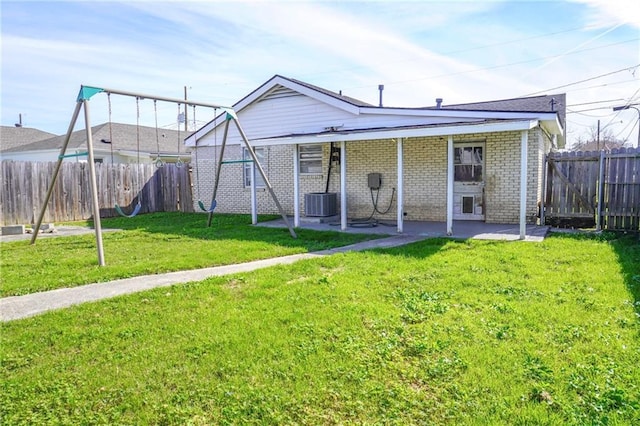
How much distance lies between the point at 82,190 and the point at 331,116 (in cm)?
862

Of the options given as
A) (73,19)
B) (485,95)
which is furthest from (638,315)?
(485,95)

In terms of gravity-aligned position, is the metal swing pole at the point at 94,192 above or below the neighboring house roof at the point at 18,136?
below

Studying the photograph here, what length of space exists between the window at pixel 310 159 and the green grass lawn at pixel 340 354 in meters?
8.12

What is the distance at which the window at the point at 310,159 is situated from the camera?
1310cm

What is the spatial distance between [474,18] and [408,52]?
16746mm

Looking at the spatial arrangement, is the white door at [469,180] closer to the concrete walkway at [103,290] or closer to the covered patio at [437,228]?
the covered patio at [437,228]

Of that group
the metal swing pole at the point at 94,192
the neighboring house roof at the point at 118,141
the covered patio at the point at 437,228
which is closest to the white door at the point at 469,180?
the covered patio at the point at 437,228

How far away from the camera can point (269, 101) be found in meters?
13.9

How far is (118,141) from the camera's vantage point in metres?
22.8

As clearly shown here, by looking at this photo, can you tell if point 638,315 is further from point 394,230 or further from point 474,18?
point 474,18

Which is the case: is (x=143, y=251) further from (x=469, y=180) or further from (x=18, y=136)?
(x=18, y=136)

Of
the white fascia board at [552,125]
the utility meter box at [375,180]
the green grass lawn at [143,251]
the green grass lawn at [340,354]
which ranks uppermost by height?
the white fascia board at [552,125]

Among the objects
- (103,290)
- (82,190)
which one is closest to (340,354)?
(103,290)

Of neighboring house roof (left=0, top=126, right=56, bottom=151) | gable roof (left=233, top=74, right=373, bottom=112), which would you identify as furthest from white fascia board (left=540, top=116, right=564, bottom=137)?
neighboring house roof (left=0, top=126, right=56, bottom=151)
